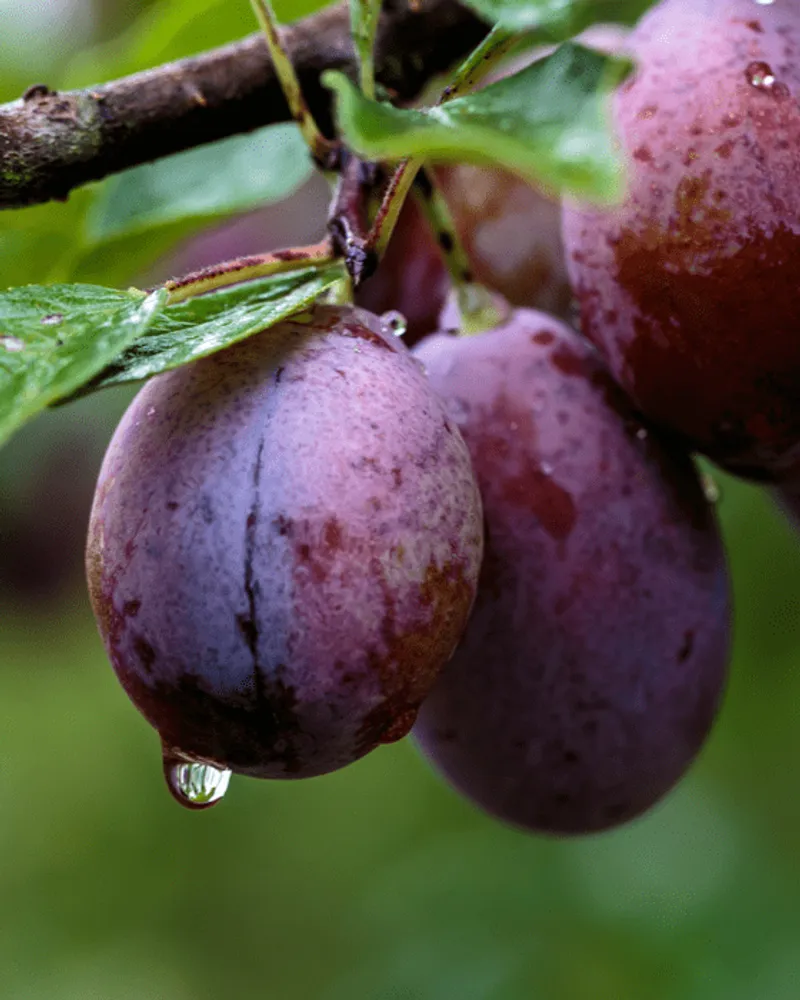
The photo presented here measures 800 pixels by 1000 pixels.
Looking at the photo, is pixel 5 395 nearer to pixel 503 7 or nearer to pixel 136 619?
pixel 136 619

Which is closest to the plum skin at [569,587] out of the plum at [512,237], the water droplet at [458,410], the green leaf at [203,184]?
the water droplet at [458,410]

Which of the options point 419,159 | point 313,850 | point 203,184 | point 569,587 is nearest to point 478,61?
point 419,159

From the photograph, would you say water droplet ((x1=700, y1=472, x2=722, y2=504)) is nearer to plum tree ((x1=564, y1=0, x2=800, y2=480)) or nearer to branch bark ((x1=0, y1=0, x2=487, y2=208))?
plum tree ((x1=564, y1=0, x2=800, y2=480))

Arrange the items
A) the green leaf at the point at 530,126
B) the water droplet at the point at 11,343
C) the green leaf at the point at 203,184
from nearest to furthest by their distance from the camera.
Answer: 1. the green leaf at the point at 530,126
2. the water droplet at the point at 11,343
3. the green leaf at the point at 203,184

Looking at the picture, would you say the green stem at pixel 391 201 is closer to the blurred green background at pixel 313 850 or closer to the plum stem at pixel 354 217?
the plum stem at pixel 354 217

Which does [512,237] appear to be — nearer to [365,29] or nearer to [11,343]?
[365,29]
